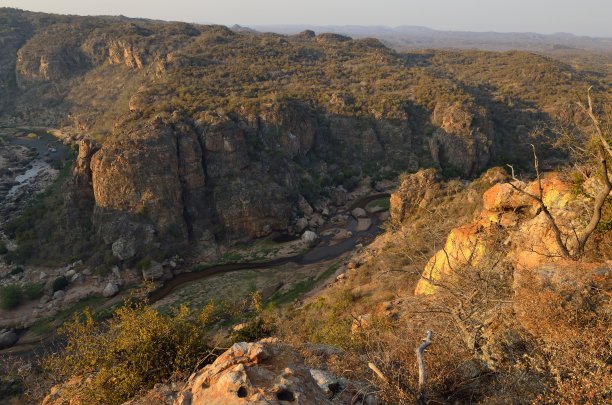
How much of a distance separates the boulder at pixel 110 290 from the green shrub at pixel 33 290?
5.80 meters

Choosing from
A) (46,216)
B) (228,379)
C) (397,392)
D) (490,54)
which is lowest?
(46,216)

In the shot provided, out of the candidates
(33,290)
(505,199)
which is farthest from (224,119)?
(505,199)

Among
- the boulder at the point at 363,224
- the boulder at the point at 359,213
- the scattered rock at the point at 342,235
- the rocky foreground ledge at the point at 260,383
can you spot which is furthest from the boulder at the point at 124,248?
the rocky foreground ledge at the point at 260,383

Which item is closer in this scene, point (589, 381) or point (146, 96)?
point (589, 381)

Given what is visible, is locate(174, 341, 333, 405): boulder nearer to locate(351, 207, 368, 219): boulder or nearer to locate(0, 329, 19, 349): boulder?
locate(0, 329, 19, 349): boulder

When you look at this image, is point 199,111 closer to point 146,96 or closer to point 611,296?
point 146,96

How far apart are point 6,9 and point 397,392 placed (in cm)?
18558

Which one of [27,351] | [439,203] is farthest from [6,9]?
[439,203]

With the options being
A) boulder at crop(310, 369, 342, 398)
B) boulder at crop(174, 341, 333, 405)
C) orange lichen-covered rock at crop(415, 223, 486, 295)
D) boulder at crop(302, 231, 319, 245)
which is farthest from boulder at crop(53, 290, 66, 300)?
boulder at crop(310, 369, 342, 398)

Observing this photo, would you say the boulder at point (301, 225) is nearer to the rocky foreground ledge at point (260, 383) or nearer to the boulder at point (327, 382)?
the rocky foreground ledge at point (260, 383)

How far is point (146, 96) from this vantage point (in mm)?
60250

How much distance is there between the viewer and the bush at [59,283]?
122 ft

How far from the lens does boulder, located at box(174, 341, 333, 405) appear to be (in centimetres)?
574

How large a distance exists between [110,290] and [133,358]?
103 feet
